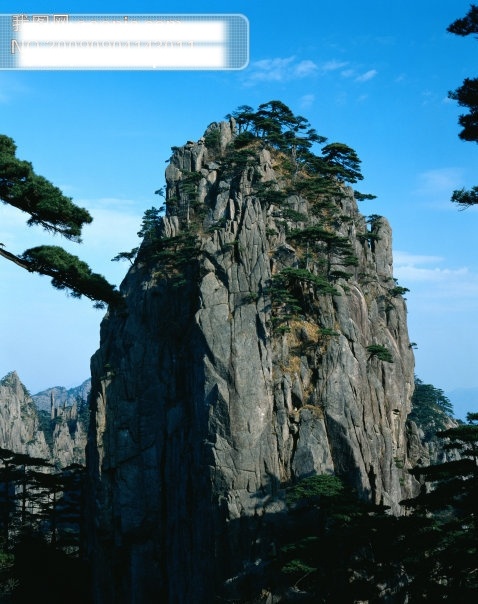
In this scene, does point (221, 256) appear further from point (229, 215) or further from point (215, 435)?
point (215, 435)

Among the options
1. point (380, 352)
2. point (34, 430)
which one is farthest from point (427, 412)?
point (34, 430)

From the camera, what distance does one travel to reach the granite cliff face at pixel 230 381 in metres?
45.2

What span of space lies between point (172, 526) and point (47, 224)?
126 ft

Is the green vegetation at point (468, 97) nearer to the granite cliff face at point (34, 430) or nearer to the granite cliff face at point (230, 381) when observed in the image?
the granite cliff face at point (230, 381)

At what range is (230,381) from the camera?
46.6m

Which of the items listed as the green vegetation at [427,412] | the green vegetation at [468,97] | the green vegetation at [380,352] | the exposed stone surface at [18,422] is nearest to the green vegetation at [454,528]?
the green vegetation at [468,97]

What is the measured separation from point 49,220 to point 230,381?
98.9 feet

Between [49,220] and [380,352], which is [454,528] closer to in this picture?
[49,220]

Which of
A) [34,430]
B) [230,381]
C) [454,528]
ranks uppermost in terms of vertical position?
[34,430]

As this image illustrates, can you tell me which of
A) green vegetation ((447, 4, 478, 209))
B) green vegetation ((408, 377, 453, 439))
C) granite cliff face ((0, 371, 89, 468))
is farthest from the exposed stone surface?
green vegetation ((447, 4, 478, 209))

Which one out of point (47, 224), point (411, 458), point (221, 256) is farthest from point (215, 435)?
point (47, 224)

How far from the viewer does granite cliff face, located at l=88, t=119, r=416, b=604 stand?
1778 inches

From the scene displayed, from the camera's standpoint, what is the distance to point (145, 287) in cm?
5747

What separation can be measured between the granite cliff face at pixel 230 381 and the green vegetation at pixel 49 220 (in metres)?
29.3
